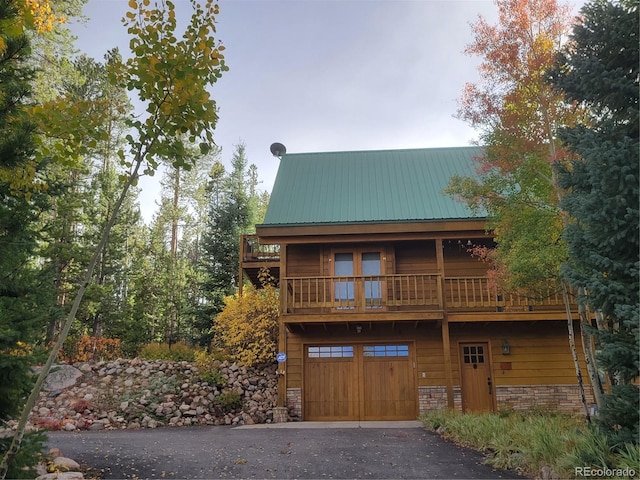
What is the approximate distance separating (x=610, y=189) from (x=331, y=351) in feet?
30.9

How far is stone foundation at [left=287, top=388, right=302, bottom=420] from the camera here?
1216 cm

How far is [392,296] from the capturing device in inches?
493

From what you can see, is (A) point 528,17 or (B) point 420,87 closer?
(A) point 528,17

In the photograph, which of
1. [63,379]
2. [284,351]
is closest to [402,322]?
[284,351]

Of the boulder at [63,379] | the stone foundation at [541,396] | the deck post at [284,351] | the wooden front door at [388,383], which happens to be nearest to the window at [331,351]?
the wooden front door at [388,383]

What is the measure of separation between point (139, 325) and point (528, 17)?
17104 millimetres

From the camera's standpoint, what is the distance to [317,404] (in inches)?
486

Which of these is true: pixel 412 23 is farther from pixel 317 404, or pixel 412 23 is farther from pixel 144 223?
pixel 144 223

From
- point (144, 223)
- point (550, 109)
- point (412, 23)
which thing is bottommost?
point (550, 109)

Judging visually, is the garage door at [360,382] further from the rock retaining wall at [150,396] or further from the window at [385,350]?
the rock retaining wall at [150,396]

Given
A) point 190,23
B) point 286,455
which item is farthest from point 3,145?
point 286,455

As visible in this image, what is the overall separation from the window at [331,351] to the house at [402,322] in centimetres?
3

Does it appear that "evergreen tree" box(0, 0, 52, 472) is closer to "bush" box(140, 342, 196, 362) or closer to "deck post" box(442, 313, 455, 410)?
"deck post" box(442, 313, 455, 410)

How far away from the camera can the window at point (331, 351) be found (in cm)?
1270
